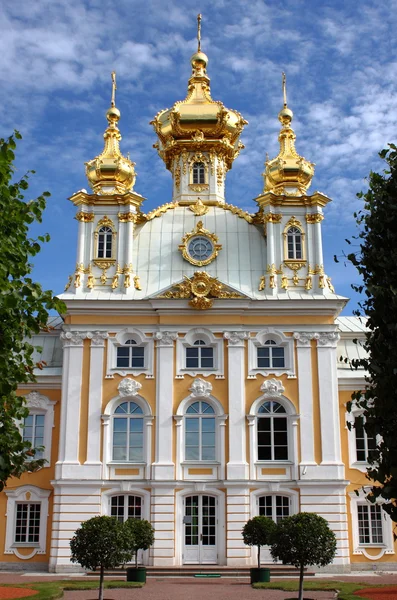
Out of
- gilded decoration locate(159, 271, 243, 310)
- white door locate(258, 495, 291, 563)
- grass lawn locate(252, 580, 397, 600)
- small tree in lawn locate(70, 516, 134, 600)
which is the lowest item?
grass lawn locate(252, 580, 397, 600)

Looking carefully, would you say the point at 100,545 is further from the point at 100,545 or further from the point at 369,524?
the point at 369,524

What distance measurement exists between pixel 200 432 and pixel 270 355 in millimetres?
4305

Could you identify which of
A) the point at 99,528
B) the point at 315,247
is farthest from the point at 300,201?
the point at 99,528

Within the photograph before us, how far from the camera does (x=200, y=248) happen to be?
114 ft

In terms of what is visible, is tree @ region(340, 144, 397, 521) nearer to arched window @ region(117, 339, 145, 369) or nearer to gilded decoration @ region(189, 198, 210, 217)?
arched window @ region(117, 339, 145, 369)

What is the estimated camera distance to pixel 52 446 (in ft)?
105

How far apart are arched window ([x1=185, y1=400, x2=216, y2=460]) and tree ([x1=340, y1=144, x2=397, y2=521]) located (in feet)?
50.6

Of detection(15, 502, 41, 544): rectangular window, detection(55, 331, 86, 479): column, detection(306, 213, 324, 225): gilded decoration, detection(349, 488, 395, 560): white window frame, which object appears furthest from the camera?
detection(306, 213, 324, 225): gilded decoration

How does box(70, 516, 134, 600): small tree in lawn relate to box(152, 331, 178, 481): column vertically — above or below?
below

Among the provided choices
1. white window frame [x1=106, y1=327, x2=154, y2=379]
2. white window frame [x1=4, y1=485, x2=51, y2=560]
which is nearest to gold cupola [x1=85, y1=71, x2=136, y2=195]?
white window frame [x1=106, y1=327, x2=154, y2=379]

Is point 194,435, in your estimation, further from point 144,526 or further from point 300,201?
point 300,201

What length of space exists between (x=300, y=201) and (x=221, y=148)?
6.02m

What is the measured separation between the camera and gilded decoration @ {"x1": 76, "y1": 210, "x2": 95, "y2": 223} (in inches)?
1350

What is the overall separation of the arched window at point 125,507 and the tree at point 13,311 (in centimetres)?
1569
